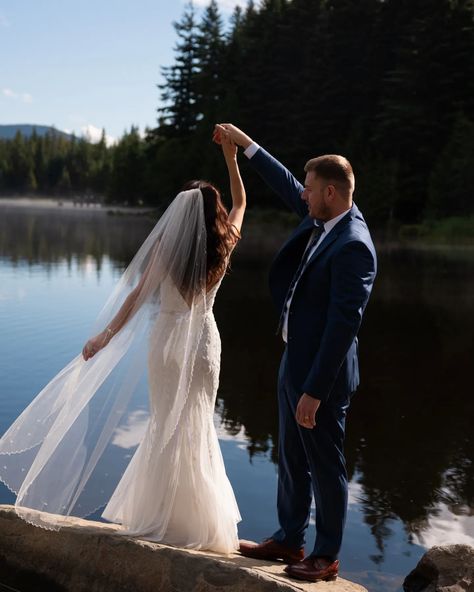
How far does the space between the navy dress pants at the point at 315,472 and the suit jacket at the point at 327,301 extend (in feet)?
0.36

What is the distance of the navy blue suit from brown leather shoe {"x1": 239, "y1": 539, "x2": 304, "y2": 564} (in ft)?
0.11

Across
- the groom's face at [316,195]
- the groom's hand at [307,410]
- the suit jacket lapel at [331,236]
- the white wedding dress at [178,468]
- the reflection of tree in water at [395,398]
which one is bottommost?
the reflection of tree in water at [395,398]

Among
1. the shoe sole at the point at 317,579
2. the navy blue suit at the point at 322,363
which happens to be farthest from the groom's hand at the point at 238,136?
the shoe sole at the point at 317,579

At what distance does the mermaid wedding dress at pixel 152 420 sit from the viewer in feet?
13.1

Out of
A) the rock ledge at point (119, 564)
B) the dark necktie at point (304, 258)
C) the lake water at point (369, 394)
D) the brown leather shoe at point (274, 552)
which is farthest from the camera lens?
the lake water at point (369, 394)

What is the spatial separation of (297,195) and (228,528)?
1676 millimetres

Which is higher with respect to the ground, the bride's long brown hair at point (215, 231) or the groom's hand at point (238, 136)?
the groom's hand at point (238, 136)

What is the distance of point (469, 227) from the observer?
36.1 meters

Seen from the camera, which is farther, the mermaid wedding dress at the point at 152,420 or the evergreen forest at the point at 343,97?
the evergreen forest at the point at 343,97

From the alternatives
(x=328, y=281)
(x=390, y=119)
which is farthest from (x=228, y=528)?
(x=390, y=119)

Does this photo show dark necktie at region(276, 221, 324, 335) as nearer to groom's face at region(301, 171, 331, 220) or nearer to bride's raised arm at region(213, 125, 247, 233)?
groom's face at region(301, 171, 331, 220)

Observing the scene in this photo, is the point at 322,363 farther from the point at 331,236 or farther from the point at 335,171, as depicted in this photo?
the point at 335,171

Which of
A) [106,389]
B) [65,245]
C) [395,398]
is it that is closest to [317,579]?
[106,389]

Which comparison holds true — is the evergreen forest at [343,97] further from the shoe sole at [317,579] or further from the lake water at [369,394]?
the shoe sole at [317,579]
